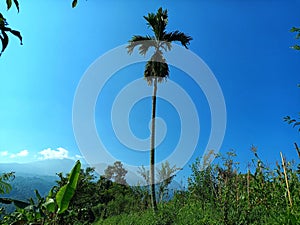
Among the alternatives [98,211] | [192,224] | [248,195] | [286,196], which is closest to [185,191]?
[192,224]

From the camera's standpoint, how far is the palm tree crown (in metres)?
13.3

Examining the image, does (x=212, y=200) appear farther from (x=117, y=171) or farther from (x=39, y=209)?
(x=117, y=171)

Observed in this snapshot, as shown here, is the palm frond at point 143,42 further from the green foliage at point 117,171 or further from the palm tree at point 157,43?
the green foliage at point 117,171

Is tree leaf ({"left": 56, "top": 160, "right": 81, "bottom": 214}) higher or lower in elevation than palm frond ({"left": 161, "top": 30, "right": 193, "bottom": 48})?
lower

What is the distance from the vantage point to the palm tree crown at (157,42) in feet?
43.7

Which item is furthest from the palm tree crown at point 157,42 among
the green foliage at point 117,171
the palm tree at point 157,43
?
the green foliage at point 117,171

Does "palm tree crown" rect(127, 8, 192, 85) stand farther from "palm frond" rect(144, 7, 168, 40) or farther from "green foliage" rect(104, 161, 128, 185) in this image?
"green foliage" rect(104, 161, 128, 185)

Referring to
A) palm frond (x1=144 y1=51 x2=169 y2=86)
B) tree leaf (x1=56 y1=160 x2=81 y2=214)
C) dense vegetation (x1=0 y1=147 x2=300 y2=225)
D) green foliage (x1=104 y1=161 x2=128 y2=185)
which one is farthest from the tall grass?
green foliage (x1=104 y1=161 x2=128 y2=185)

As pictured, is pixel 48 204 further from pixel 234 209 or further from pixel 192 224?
pixel 192 224

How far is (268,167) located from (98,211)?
884cm

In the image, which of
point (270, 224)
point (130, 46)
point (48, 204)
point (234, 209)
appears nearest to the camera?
point (48, 204)

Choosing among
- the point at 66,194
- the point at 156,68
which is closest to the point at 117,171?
the point at 156,68

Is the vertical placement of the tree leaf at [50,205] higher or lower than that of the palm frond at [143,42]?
lower

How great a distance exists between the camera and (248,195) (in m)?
5.15
